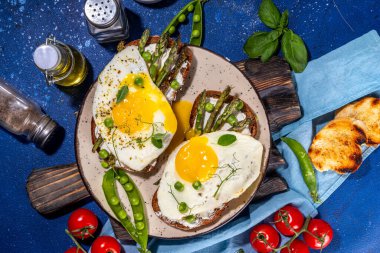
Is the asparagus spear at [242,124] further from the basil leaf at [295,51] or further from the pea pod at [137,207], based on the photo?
the pea pod at [137,207]

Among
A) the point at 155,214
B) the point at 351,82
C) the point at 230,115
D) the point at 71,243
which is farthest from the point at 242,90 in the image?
the point at 71,243

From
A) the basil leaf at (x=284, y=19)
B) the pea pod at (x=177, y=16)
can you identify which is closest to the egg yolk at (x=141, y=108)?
the pea pod at (x=177, y=16)

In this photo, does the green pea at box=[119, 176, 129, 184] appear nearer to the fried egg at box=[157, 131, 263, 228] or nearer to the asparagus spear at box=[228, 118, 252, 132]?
the fried egg at box=[157, 131, 263, 228]

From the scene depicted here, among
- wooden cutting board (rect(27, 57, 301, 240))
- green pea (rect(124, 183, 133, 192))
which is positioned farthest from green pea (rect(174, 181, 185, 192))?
wooden cutting board (rect(27, 57, 301, 240))

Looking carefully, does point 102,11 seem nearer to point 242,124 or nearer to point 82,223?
point 242,124

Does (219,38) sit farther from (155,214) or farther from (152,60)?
(155,214)
